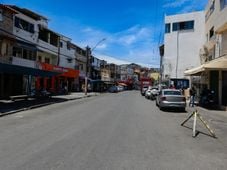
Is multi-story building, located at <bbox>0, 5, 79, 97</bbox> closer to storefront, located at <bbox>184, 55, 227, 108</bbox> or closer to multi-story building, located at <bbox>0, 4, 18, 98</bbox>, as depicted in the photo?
multi-story building, located at <bbox>0, 4, 18, 98</bbox>

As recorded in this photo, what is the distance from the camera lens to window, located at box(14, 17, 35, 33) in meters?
39.3

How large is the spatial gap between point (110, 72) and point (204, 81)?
8309 centimetres

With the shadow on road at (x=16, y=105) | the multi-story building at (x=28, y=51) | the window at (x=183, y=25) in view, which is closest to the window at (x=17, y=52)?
the multi-story building at (x=28, y=51)

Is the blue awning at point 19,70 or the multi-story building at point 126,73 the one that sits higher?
the multi-story building at point 126,73

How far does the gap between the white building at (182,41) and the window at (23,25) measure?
2877 cm

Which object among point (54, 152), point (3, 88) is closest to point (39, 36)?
point (3, 88)

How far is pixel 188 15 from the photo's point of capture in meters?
61.7

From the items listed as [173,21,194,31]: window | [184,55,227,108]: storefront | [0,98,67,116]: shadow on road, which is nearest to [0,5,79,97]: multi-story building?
[0,98,67,116]: shadow on road

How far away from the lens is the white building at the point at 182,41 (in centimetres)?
6022

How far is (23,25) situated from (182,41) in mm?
31645

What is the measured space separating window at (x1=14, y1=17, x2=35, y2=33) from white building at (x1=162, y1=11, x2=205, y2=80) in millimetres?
28773

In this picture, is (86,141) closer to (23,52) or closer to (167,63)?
(23,52)

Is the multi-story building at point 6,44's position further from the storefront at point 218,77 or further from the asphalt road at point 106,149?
the asphalt road at point 106,149

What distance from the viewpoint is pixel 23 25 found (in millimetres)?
41344
